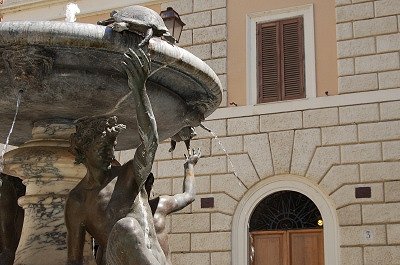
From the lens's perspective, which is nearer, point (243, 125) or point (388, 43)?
point (388, 43)

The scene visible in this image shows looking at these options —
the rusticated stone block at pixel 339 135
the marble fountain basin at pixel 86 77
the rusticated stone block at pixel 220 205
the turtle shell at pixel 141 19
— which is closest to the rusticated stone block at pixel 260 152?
the rusticated stone block at pixel 220 205

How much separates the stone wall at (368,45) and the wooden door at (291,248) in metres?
2.44

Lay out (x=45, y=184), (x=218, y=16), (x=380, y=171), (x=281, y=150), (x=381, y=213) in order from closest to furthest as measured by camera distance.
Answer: (x=45, y=184), (x=381, y=213), (x=380, y=171), (x=281, y=150), (x=218, y=16)

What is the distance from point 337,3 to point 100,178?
28.1ft

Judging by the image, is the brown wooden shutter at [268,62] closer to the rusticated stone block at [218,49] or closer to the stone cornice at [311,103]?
the stone cornice at [311,103]

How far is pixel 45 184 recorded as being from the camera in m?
5.16

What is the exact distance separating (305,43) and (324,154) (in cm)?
204

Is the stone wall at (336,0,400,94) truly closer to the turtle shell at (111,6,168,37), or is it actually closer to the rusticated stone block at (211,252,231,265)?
the rusticated stone block at (211,252,231,265)

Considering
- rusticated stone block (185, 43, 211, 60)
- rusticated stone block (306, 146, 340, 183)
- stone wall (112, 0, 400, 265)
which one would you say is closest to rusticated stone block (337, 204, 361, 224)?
stone wall (112, 0, 400, 265)

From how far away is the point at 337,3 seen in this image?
1212 centimetres

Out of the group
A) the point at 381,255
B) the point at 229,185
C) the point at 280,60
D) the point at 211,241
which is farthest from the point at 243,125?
the point at 381,255

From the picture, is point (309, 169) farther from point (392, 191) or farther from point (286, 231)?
point (392, 191)

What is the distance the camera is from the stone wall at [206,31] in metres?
12.8

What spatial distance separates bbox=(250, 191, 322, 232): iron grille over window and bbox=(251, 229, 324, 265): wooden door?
0.12 metres
